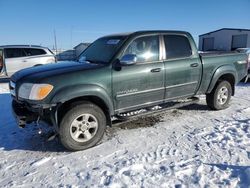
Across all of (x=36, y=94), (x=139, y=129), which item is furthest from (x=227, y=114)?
(x=36, y=94)

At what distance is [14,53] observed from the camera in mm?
12375

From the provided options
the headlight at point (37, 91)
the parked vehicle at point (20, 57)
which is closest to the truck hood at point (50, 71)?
the headlight at point (37, 91)

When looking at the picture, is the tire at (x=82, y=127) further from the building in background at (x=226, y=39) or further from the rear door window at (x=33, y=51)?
the building in background at (x=226, y=39)

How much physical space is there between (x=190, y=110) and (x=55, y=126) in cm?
359

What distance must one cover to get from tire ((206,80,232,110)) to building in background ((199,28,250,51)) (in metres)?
29.2

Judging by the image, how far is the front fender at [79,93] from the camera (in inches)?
155

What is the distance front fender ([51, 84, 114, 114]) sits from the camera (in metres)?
3.93

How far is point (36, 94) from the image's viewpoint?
3908 millimetres

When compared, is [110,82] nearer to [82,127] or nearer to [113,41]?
[82,127]

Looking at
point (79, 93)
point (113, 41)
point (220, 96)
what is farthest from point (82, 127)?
point (220, 96)

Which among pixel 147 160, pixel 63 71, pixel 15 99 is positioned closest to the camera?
pixel 147 160

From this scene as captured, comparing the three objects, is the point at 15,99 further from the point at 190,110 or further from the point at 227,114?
the point at 227,114

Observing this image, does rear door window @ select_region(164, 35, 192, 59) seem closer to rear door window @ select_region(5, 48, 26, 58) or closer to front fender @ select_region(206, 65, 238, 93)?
front fender @ select_region(206, 65, 238, 93)

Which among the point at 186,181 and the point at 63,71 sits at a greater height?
the point at 63,71
